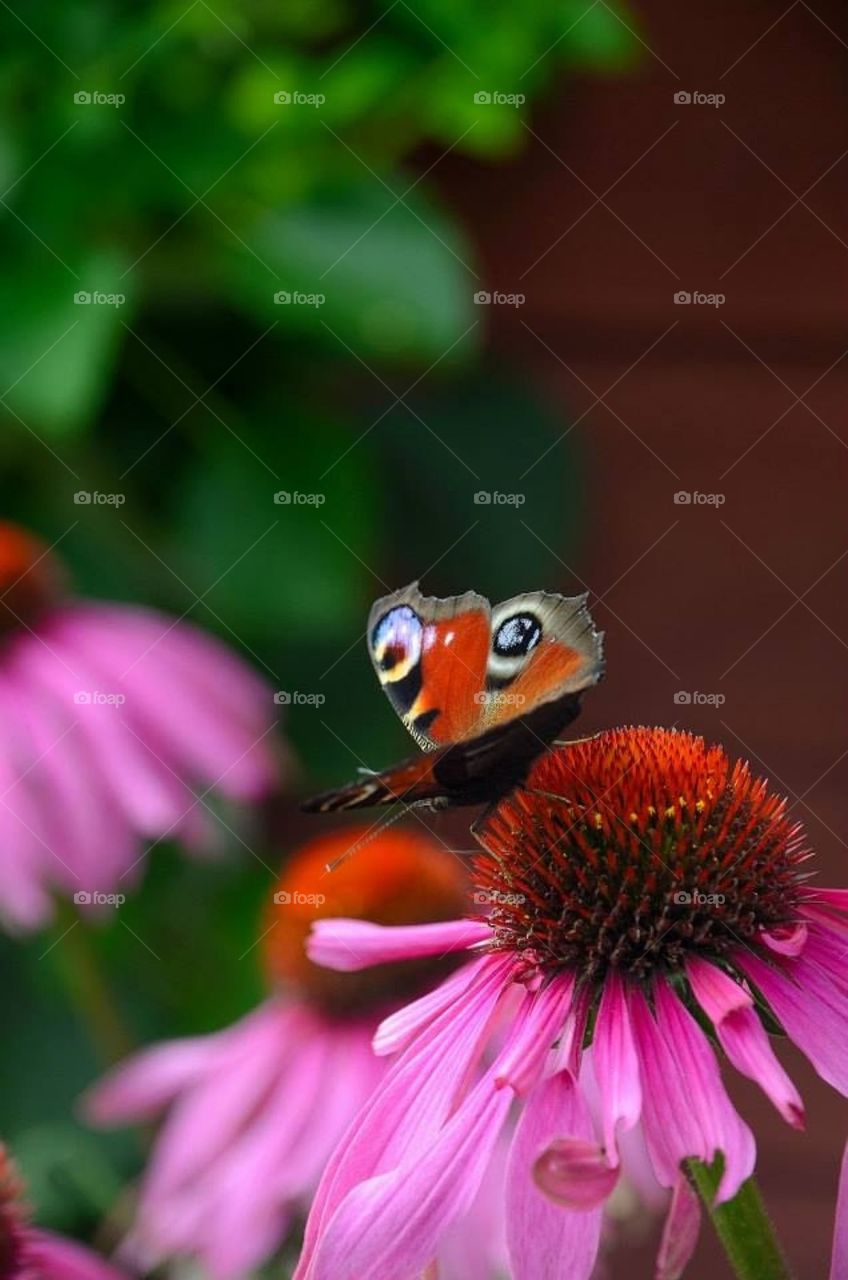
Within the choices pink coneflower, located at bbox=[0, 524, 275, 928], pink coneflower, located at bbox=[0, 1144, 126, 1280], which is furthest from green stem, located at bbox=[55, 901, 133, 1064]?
pink coneflower, located at bbox=[0, 1144, 126, 1280]

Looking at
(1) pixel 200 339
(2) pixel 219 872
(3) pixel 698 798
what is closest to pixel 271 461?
(1) pixel 200 339

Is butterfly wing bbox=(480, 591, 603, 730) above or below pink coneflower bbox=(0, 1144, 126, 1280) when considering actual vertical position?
above

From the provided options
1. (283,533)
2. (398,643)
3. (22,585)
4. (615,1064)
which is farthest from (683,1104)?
(283,533)

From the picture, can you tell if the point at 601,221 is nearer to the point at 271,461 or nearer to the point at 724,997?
the point at 271,461

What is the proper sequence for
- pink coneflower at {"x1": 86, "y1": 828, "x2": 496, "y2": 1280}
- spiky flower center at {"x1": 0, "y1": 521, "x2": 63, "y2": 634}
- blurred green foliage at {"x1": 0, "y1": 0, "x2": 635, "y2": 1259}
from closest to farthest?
pink coneflower at {"x1": 86, "y1": 828, "x2": 496, "y2": 1280} → spiky flower center at {"x1": 0, "y1": 521, "x2": 63, "y2": 634} → blurred green foliage at {"x1": 0, "y1": 0, "x2": 635, "y2": 1259}

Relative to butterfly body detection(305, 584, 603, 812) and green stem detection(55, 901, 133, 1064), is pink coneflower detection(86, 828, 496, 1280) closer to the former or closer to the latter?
green stem detection(55, 901, 133, 1064)

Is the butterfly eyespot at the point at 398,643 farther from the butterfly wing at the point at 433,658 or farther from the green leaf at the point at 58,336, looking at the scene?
the green leaf at the point at 58,336

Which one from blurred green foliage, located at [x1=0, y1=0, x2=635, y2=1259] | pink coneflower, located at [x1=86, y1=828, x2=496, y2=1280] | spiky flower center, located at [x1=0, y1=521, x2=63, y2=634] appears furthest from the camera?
blurred green foliage, located at [x1=0, y1=0, x2=635, y2=1259]
